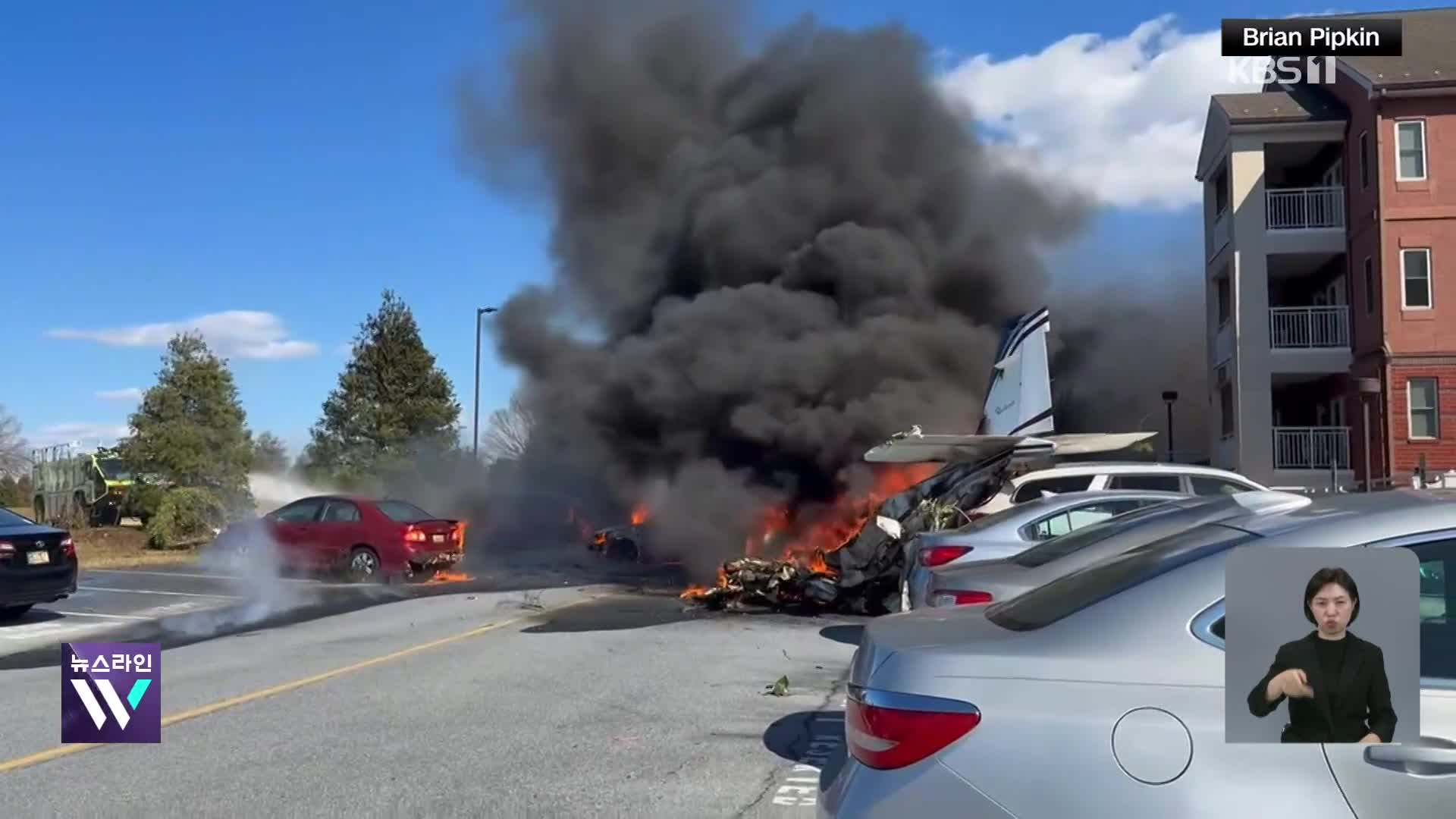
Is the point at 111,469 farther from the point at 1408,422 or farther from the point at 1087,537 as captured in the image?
the point at 1087,537

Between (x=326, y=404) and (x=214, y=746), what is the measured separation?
2928 centimetres

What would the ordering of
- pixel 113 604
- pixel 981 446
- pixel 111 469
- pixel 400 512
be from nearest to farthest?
pixel 981 446
pixel 113 604
pixel 400 512
pixel 111 469

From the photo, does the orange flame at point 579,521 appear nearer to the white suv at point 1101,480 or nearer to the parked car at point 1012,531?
the white suv at point 1101,480

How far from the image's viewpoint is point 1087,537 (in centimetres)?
699

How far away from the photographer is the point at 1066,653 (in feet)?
9.45

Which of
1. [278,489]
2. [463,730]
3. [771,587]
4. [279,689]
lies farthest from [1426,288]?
[278,489]

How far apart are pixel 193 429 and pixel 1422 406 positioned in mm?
26728

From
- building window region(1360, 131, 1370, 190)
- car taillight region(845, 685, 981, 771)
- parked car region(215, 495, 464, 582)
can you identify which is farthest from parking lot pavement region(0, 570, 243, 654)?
building window region(1360, 131, 1370, 190)

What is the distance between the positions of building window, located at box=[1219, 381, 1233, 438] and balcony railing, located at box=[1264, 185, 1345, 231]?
12.4 feet

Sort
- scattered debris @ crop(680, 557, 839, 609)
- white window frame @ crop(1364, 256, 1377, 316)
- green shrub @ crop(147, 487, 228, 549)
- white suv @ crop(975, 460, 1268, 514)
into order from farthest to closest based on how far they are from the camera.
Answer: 1. green shrub @ crop(147, 487, 228, 549)
2. white window frame @ crop(1364, 256, 1377, 316)
3. scattered debris @ crop(680, 557, 839, 609)
4. white suv @ crop(975, 460, 1268, 514)

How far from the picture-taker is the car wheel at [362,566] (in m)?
17.5

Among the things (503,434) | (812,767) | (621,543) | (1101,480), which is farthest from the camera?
(503,434)

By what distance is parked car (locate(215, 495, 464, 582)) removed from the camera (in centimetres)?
1741

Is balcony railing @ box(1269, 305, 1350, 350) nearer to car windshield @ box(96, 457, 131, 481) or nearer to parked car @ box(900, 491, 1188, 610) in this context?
parked car @ box(900, 491, 1188, 610)
